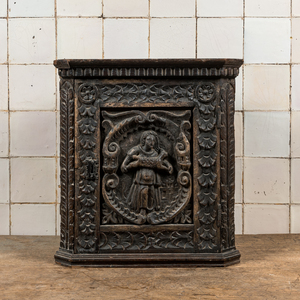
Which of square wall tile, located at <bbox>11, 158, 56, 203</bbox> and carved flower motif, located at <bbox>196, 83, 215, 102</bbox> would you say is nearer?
carved flower motif, located at <bbox>196, 83, 215, 102</bbox>

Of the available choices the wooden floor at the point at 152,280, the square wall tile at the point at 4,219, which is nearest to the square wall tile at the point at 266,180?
the wooden floor at the point at 152,280

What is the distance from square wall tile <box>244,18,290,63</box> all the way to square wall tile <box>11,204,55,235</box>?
1.78 meters

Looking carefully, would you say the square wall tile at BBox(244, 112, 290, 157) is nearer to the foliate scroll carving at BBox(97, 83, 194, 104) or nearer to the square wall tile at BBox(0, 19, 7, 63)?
the foliate scroll carving at BBox(97, 83, 194, 104)

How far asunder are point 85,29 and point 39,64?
15.9 inches

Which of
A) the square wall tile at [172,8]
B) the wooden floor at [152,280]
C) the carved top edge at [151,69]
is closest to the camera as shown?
the wooden floor at [152,280]

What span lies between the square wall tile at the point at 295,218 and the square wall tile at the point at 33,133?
1744 mm

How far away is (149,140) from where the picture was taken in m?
2.13

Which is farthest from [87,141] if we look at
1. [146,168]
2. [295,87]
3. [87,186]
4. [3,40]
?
[295,87]

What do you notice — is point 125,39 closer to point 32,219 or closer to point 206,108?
point 206,108

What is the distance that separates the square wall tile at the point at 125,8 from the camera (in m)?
2.80

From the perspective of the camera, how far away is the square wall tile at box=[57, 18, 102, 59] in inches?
111

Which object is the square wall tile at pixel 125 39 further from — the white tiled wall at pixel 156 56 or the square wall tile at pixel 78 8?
the square wall tile at pixel 78 8

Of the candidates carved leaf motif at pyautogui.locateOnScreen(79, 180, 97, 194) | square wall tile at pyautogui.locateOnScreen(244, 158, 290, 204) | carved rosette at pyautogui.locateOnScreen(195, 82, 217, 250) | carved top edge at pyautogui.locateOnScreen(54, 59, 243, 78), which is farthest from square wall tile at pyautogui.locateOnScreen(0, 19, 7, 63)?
square wall tile at pyautogui.locateOnScreen(244, 158, 290, 204)

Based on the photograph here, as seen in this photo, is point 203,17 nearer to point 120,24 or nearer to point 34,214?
point 120,24
